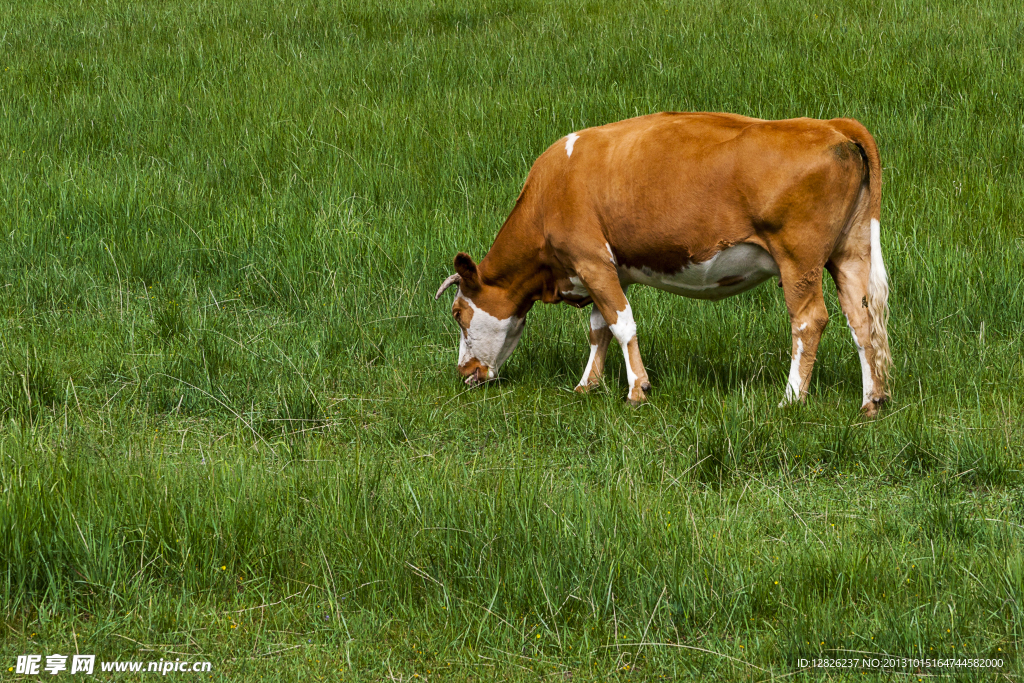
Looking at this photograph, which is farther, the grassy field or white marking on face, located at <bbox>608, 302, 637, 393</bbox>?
white marking on face, located at <bbox>608, 302, 637, 393</bbox>

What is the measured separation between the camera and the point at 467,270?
6.03 meters

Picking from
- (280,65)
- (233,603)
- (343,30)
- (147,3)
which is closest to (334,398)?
(233,603)

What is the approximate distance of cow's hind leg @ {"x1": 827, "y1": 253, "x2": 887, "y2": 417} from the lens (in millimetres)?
5234

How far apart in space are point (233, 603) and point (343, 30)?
9543mm

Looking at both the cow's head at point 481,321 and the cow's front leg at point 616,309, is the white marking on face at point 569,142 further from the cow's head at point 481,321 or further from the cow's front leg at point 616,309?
the cow's head at point 481,321

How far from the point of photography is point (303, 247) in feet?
23.8

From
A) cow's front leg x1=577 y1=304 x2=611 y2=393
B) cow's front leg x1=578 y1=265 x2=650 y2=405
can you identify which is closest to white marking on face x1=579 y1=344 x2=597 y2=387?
cow's front leg x1=577 y1=304 x2=611 y2=393

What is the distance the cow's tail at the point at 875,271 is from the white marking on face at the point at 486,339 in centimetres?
209

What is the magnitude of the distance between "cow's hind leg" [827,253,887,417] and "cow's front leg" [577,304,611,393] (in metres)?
1.32

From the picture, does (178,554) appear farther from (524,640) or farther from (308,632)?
(524,640)

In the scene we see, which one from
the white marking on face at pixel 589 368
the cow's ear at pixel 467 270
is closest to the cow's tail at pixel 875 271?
→ the white marking on face at pixel 589 368

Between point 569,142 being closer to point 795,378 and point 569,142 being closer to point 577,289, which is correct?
point 577,289

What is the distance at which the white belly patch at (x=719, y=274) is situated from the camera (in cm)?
522

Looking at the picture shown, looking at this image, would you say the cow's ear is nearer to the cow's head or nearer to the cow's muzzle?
the cow's head
